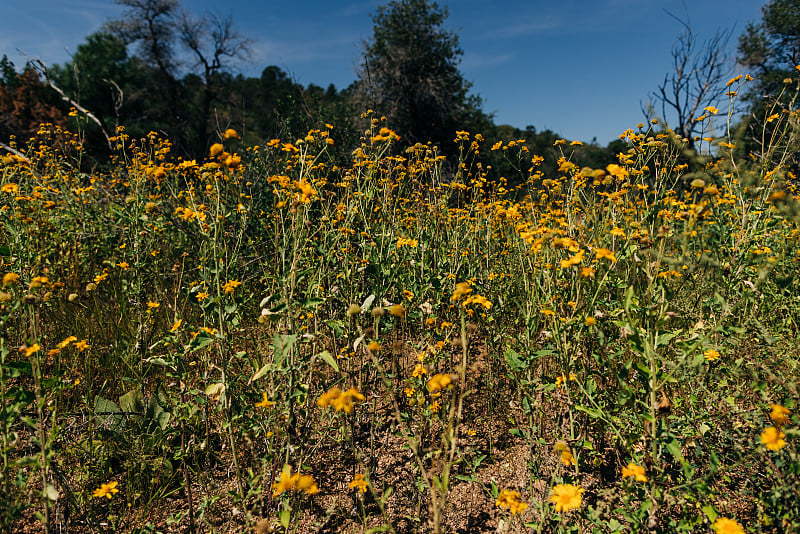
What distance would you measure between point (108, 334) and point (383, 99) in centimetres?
1072

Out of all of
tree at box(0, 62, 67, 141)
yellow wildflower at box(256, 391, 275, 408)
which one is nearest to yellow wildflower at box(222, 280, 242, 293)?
yellow wildflower at box(256, 391, 275, 408)

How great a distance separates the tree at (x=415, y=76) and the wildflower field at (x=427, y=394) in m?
9.97

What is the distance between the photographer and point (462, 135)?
2.78 meters

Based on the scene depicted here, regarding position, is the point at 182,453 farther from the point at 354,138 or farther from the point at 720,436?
the point at 354,138

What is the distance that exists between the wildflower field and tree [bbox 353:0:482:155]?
9.97 meters

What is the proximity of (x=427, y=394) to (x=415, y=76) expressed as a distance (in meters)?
11.8

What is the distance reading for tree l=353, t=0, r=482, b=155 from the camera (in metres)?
11.6

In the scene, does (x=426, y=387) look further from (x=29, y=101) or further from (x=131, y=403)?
(x=29, y=101)

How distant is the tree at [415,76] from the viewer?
1162 cm

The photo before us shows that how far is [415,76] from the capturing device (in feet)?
38.8

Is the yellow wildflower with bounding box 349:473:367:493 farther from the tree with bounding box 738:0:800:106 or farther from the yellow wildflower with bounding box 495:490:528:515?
the tree with bounding box 738:0:800:106

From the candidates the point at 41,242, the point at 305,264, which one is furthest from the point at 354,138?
the point at 305,264

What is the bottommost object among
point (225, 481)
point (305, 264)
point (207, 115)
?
point (225, 481)

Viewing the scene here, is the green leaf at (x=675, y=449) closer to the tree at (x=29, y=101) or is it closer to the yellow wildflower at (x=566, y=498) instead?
the yellow wildflower at (x=566, y=498)
